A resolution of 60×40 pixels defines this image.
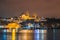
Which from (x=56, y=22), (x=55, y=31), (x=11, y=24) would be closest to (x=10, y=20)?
(x=11, y=24)

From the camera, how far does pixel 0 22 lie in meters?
9.16

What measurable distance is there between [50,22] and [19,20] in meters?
1.07

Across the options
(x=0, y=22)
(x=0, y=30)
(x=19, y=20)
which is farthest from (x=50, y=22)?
(x=0, y=30)

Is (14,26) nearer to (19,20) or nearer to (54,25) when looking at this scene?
(19,20)

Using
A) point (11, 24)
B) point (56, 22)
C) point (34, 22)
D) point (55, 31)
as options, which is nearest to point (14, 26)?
point (11, 24)

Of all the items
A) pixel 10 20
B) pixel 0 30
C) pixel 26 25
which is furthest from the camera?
pixel 0 30

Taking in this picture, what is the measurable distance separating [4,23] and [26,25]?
0.82 m

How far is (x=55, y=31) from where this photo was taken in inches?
460

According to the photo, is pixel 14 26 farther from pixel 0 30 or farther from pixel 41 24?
pixel 0 30

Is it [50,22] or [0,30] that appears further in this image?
[0,30]

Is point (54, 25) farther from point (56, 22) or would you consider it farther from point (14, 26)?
point (14, 26)

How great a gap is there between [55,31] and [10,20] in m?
3.15

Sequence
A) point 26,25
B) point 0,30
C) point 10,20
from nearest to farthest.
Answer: point 10,20 < point 26,25 < point 0,30

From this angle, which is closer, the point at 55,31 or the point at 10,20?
the point at 10,20
